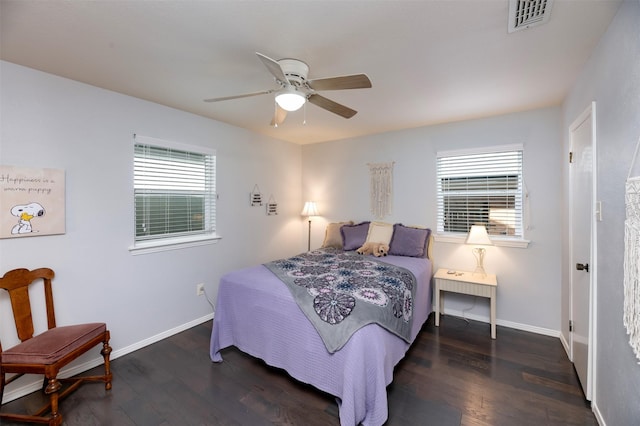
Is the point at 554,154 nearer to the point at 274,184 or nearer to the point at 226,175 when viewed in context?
the point at 274,184

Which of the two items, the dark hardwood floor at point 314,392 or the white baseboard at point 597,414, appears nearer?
the white baseboard at point 597,414

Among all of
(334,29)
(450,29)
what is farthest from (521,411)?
(334,29)

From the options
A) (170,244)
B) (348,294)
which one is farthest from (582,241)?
(170,244)

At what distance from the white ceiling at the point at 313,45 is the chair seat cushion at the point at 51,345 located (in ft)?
6.65

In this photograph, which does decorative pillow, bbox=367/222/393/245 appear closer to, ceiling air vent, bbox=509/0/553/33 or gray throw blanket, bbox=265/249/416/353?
gray throw blanket, bbox=265/249/416/353

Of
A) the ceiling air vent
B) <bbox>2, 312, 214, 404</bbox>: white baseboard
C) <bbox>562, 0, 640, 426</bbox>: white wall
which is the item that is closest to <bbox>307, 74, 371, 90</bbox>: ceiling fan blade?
the ceiling air vent

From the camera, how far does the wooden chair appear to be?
1.74m

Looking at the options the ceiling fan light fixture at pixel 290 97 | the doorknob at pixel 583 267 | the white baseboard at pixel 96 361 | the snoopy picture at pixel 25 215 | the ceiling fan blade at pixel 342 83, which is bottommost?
the white baseboard at pixel 96 361

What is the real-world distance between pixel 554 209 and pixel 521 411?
2126 mm

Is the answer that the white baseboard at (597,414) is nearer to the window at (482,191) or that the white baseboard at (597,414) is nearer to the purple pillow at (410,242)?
the window at (482,191)

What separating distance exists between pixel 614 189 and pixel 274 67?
2.10 m

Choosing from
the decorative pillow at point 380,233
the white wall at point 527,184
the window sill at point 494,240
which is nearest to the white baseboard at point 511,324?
the white wall at point 527,184

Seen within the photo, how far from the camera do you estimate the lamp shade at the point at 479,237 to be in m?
3.12

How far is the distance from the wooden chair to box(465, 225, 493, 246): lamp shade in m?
3.67
